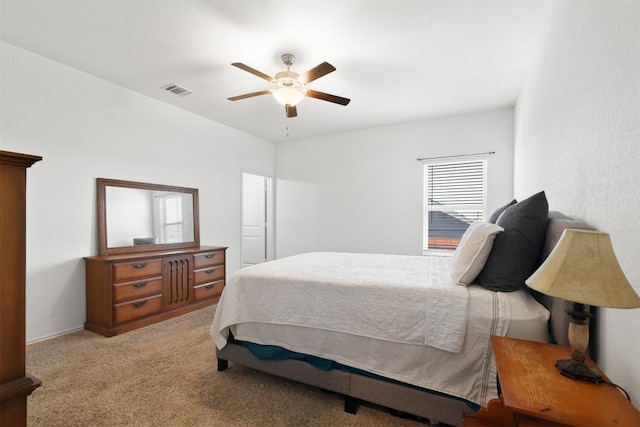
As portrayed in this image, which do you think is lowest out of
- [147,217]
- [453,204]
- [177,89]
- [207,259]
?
[207,259]

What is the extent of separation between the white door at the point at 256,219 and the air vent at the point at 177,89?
2311mm

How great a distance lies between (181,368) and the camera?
2236 millimetres

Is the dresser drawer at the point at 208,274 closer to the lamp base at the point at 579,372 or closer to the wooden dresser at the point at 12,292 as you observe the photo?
the wooden dresser at the point at 12,292

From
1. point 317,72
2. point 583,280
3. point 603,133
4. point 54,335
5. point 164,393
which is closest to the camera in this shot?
point 583,280

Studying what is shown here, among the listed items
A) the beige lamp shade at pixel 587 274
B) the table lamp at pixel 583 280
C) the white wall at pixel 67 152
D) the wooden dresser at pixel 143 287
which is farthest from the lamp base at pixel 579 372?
the white wall at pixel 67 152

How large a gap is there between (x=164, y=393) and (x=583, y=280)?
2252mm

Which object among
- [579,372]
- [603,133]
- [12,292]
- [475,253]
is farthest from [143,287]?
[603,133]

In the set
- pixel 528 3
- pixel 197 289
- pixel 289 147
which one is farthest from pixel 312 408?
pixel 289 147

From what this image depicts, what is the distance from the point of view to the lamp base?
886 millimetres

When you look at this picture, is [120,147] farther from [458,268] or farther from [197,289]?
[458,268]

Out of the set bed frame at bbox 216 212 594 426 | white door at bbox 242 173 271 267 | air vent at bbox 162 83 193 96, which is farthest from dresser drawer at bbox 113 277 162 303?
white door at bbox 242 173 271 267

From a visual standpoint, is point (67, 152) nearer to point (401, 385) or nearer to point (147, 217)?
point (147, 217)

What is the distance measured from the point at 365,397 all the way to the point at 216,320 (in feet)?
3.61

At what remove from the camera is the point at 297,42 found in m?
2.48
